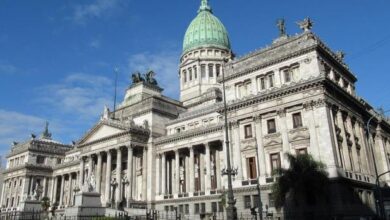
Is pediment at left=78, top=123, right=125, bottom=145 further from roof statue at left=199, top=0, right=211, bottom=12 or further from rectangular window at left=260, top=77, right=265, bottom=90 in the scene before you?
roof statue at left=199, top=0, right=211, bottom=12

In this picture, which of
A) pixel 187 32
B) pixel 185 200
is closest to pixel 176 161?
pixel 185 200

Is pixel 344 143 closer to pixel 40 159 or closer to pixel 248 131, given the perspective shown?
pixel 248 131

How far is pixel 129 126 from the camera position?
62438 mm

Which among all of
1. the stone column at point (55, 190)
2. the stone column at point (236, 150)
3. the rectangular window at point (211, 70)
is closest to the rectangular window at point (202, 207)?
the stone column at point (236, 150)

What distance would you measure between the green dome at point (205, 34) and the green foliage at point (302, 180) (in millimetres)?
55093

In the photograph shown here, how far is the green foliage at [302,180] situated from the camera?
35.0m

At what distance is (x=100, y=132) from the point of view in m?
68.9

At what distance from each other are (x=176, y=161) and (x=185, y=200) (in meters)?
7.17

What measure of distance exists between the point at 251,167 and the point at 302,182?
10.2 metres

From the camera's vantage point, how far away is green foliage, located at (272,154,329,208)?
35.0m

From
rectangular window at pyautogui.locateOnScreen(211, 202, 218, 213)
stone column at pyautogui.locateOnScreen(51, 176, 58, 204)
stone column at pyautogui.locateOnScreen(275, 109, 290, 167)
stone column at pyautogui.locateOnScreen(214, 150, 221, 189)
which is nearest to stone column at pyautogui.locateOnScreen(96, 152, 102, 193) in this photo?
stone column at pyautogui.locateOnScreen(214, 150, 221, 189)

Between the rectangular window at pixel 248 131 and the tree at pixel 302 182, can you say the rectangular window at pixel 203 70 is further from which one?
the tree at pixel 302 182

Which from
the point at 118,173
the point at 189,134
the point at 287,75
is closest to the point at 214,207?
the point at 189,134

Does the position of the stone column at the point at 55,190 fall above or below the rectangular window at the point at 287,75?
below
